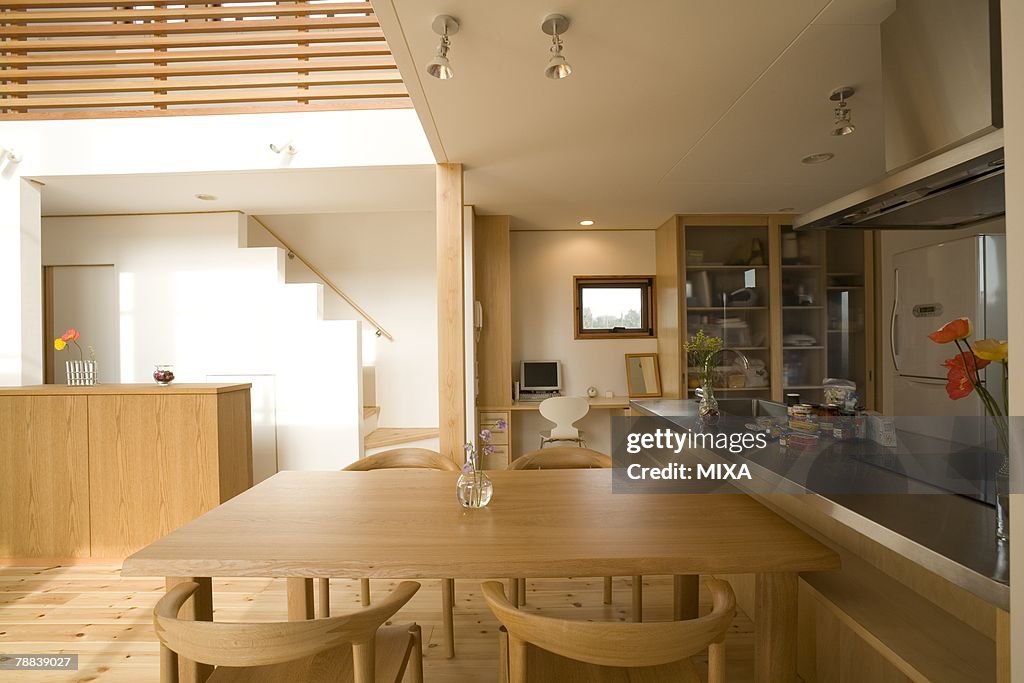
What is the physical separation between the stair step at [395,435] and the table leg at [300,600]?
343 cm

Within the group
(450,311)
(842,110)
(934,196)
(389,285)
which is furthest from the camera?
(389,285)

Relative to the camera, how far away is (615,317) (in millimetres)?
5727

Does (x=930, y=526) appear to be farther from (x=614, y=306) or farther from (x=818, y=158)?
(x=614, y=306)

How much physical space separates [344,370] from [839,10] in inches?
167

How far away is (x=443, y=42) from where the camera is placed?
2.01 metres

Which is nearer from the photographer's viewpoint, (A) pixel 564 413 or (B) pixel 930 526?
(B) pixel 930 526

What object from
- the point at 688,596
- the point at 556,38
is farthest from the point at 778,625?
the point at 556,38

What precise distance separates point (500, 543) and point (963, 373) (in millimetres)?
1146

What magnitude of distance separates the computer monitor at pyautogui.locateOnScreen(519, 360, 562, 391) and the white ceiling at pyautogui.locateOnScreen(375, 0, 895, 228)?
1832 millimetres

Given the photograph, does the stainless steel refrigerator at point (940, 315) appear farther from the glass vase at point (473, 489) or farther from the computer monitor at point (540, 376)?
the computer monitor at point (540, 376)

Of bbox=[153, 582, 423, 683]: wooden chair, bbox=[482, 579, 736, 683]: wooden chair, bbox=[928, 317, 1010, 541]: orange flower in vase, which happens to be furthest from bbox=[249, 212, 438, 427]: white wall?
bbox=[928, 317, 1010, 541]: orange flower in vase

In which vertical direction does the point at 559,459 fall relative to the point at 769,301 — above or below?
below

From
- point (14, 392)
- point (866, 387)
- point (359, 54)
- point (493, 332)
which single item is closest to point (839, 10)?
point (359, 54)

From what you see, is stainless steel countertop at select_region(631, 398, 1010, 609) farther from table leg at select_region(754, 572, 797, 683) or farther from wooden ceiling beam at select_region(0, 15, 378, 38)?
wooden ceiling beam at select_region(0, 15, 378, 38)
